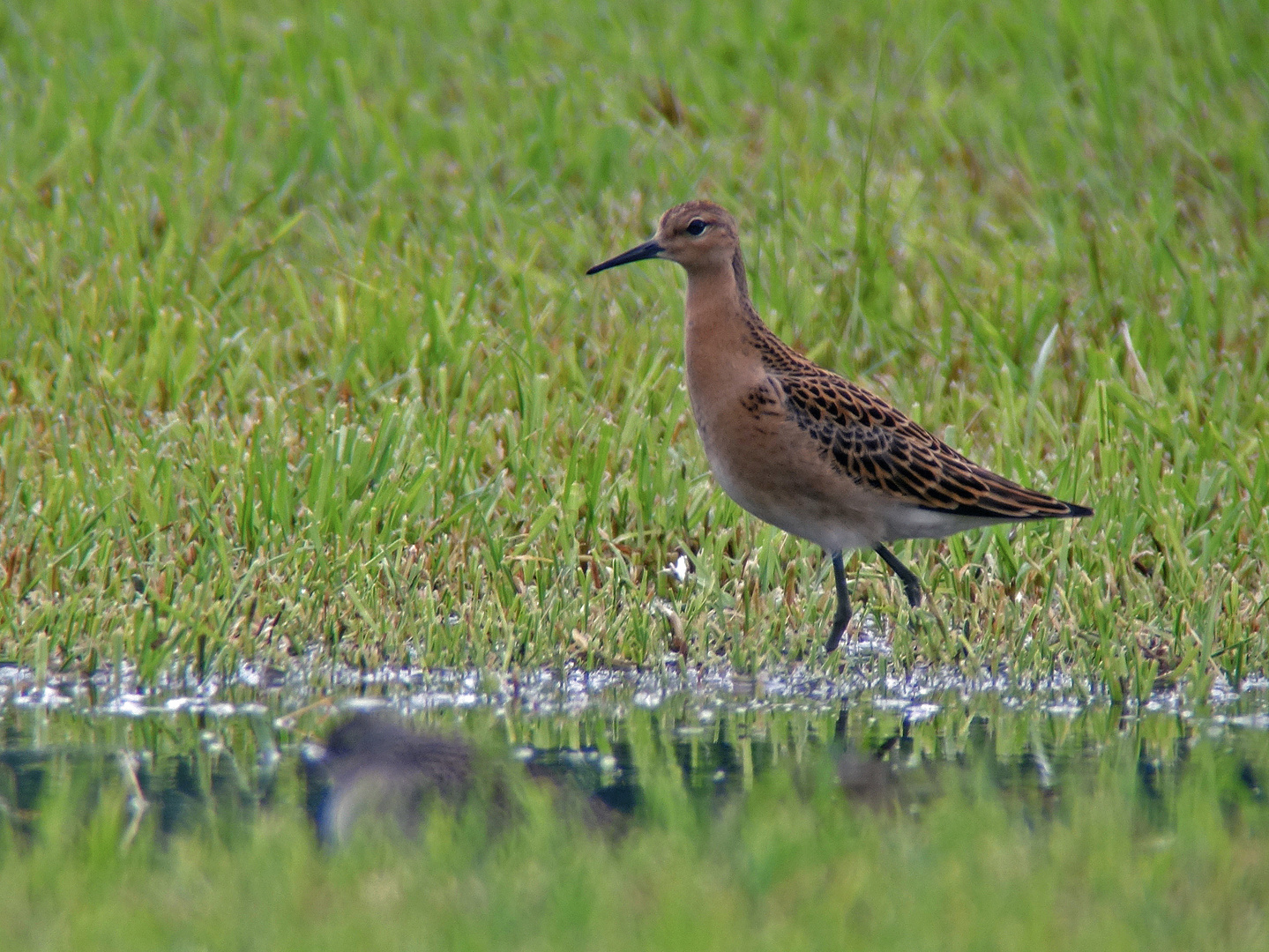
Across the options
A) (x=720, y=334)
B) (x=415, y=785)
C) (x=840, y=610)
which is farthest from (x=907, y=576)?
(x=415, y=785)

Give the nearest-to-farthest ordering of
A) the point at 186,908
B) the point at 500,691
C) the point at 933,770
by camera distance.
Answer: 1. the point at 186,908
2. the point at 933,770
3. the point at 500,691

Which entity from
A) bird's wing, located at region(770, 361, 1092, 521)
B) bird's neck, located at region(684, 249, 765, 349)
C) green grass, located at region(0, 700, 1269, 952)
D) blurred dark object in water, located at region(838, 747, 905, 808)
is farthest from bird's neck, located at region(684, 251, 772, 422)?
green grass, located at region(0, 700, 1269, 952)

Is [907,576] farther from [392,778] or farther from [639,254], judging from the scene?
[392,778]

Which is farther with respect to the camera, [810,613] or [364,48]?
[364,48]

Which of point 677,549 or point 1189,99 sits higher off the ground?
point 1189,99

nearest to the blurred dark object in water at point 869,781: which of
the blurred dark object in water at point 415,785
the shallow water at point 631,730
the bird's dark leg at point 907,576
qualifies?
the shallow water at point 631,730

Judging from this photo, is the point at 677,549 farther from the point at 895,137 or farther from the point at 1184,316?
the point at 895,137

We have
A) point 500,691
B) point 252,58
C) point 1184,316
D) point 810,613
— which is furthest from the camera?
point 252,58

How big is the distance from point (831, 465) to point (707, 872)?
230 centimetres

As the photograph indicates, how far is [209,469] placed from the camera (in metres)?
6.84

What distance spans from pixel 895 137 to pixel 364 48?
132 inches

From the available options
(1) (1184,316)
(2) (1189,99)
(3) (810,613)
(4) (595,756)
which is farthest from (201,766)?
(2) (1189,99)

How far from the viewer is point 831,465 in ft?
19.7

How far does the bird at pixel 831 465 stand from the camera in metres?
5.98
